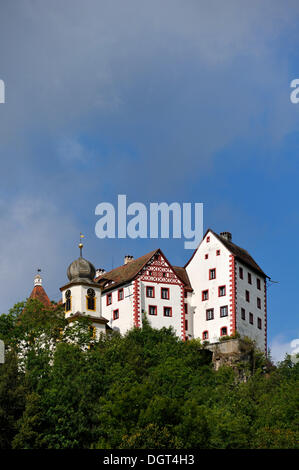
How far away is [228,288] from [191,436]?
3244 cm

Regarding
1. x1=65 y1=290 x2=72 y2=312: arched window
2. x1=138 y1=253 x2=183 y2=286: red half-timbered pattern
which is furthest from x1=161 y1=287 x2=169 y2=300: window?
x1=65 y1=290 x2=72 y2=312: arched window

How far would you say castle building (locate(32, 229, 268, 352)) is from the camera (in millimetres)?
102062

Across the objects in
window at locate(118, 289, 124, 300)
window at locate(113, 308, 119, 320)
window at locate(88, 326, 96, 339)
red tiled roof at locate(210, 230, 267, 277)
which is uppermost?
red tiled roof at locate(210, 230, 267, 277)

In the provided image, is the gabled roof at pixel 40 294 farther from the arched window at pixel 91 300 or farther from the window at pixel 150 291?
the window at pixel 150 291

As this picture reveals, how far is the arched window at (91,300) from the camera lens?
10075cm

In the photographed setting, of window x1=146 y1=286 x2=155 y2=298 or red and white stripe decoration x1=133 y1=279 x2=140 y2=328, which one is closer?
red and white stripe decoration x1=133 y1=279 x2=140 y2=328

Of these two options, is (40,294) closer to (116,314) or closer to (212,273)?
(116,314)

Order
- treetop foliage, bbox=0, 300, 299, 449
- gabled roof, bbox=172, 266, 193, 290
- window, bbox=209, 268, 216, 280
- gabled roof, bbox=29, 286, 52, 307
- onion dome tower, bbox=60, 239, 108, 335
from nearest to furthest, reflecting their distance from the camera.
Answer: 1. treetop foliage, bbox=0, 300, 299, 449
2. onion dome tower, bbox=60, 239, 108, 335
3. window, bbox=209, 268, 216, 280
4. gabled roof, bbox=172, 266, 193, 290
5. gabled roof, bbox=29, 286, 52, 307

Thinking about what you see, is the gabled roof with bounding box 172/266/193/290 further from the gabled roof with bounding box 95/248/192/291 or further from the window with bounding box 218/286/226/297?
the window with bounding box 218/286/226/297

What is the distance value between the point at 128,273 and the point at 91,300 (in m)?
5.59

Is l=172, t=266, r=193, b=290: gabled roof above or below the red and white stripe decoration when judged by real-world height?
above

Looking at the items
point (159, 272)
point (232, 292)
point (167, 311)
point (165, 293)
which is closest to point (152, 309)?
point (167, 311)

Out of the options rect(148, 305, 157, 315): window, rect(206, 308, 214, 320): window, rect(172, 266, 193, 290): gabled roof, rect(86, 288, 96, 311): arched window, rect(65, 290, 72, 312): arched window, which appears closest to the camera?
rect(86, 288, 96, 311): arched window
